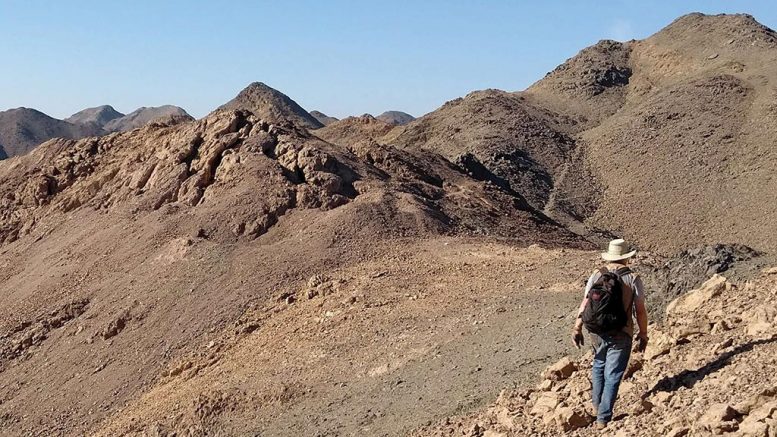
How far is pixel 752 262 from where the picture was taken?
8039mm

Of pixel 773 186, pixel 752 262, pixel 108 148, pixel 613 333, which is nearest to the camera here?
pixel 613 333

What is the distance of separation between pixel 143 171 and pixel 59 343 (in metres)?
5.05

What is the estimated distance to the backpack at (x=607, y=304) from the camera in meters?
5.51

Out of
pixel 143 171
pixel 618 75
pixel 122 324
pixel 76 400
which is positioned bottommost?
pixel 76 400

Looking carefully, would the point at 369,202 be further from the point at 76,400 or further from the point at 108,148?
the point at 108,148

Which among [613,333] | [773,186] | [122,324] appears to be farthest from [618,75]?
[613,333]

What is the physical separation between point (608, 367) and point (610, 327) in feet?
0.88

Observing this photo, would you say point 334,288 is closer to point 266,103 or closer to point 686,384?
point 686,384

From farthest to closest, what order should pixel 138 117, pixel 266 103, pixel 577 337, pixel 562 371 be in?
pixel 138 117
pixel 266 103
pixel 562 371
pixel 577 337

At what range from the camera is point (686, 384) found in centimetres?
559

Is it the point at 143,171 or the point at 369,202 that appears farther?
the point at 143,171

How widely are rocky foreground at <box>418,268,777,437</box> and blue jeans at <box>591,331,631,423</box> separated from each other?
4.7 inches

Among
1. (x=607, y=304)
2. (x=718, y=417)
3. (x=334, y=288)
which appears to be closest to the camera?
(x=718, y=417)

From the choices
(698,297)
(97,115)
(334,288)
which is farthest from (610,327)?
(97,115)
